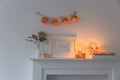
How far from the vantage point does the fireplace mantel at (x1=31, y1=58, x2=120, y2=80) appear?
3.69m

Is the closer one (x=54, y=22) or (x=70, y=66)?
(x=70, y=66)

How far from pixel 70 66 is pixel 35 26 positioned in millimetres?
866

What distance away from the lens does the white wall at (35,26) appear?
12.7 feet

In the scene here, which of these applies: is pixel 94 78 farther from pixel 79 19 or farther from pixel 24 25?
pixel 24 25

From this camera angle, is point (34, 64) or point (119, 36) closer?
point (34, 64)

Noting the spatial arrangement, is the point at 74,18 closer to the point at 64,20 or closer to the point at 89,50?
the point at 64,20

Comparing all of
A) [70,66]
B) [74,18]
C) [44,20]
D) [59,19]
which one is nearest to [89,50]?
[70,66]

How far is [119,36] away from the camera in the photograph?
3922mm

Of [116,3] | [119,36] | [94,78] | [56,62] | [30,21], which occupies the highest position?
[116,3]

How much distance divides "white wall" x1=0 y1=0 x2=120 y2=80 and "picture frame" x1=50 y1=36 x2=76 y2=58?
0.13 metres

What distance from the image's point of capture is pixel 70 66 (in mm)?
3719

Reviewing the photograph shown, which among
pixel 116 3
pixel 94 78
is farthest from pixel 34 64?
pixel 116 3

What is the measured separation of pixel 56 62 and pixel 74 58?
0.94ft

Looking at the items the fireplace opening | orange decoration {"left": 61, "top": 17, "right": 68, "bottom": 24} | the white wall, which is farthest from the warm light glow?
orange decoration {"left": 61, "top": 17, "right": 68, "bottom": 24}
